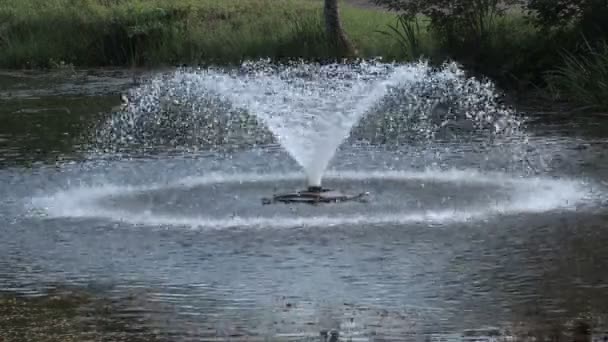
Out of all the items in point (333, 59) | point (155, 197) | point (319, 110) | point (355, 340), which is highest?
point (333, 59)

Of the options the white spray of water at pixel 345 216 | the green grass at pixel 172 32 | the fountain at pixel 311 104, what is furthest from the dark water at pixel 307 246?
the green grass at pixel 172 32

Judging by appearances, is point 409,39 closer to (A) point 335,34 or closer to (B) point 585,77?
Result: (A) point 335,34

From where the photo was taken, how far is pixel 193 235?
38.0 ft

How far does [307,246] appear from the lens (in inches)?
431

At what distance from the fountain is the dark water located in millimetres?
378

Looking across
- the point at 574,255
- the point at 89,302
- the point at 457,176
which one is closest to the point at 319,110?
the point at 457,176

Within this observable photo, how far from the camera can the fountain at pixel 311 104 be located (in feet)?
49.8

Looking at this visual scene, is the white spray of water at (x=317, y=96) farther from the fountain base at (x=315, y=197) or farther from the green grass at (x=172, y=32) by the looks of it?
the green grass at (x=172, y=32)

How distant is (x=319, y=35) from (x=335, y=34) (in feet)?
1.38

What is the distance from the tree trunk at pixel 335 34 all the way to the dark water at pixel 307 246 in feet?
30.3

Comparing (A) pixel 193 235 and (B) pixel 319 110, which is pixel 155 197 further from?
(B) pixel 319 110

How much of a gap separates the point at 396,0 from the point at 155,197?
1220 centimetres

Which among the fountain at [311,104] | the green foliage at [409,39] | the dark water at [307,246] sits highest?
the green foliage at [409,39]

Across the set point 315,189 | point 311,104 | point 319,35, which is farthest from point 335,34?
point 315,189
